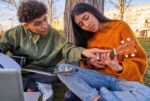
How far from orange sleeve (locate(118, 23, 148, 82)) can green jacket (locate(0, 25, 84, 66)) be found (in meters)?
0.56

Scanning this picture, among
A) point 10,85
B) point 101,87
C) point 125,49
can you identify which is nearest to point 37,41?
point 101,87

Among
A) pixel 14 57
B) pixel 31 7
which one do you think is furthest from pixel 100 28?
pixel 14 57

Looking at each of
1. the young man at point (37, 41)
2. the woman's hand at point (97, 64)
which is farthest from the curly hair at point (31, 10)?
the woman's hand at point (97, 64)

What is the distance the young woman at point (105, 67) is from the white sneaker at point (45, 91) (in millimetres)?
188

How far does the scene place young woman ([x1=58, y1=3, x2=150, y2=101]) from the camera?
8.83 feet

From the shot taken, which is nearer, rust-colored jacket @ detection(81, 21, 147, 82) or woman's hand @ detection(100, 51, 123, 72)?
woman's hand @ detection(100, 51, 123, 72)

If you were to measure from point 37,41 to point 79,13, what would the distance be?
1.74ft

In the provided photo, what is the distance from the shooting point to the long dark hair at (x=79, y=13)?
9.27ft

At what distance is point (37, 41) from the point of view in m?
3.06

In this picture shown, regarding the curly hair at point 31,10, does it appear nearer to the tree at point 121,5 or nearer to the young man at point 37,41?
the young man at point 37,41

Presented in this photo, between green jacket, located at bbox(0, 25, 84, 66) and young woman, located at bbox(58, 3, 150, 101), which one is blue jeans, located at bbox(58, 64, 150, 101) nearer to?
young woman, located at bbox(58, 3, 150, 101)

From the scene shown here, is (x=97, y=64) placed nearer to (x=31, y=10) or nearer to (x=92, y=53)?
(x=92, y=53)

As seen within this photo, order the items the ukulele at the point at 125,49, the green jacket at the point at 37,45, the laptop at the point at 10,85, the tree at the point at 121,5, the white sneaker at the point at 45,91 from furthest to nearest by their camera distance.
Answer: the tree at the point at 121,5
the green jacket at the point at 37,45
the white sneaker at the point at 45,91
the ukulele at the point at 125,49
the laptop at the point at 10,85

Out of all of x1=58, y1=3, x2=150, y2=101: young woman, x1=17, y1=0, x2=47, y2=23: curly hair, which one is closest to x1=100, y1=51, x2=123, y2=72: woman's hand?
x1=58, y1=3, x2=150, y2=101: young woman
